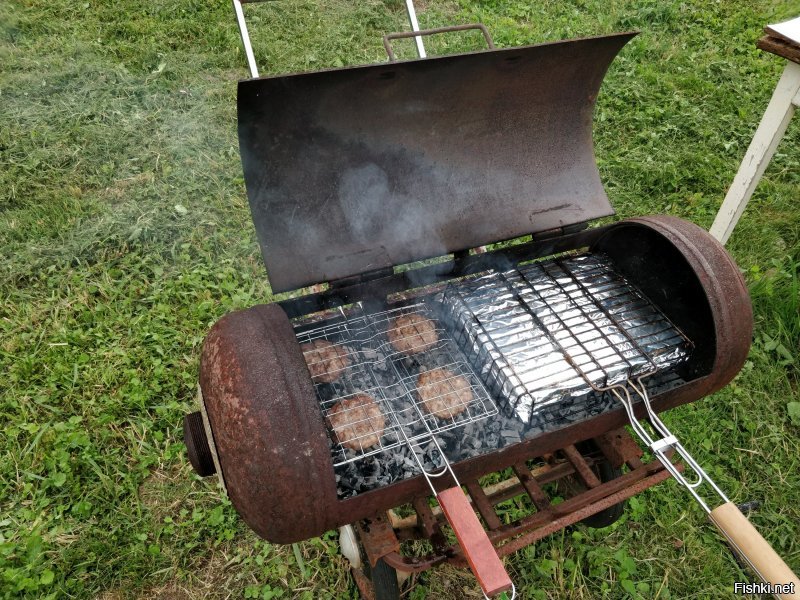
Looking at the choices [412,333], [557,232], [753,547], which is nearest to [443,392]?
[412,333]

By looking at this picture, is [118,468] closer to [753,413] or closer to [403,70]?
[403,70]

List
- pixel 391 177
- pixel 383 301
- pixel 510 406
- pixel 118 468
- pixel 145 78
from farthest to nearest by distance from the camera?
pixel 145 78
pixel 118 468
pixel 383 301
pixel 391 177
pixel 510 406

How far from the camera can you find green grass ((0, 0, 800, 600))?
2496 mm

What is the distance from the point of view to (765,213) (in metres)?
4.05

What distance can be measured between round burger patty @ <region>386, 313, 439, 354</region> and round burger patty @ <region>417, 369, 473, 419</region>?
114mm

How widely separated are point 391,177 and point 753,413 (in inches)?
96.4

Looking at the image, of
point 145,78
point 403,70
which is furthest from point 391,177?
point 145,78

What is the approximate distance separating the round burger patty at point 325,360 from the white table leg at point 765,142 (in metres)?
2.54

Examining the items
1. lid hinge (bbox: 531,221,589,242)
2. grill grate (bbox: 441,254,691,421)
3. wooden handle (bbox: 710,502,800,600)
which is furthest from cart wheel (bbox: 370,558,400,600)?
lid hinge (bbox: 531,221,589,242)

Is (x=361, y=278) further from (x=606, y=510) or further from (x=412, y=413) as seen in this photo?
(x=606, y=510)

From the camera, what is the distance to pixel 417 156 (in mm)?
2117

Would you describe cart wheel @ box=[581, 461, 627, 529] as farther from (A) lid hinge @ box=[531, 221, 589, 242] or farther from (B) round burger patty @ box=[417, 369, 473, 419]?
(A) lid hinge @ box=[531, 221, 589, 242]

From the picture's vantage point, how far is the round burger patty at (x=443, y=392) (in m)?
1.92

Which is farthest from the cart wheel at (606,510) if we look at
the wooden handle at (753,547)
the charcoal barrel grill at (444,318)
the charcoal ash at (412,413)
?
the wooden handle at (753,547)
